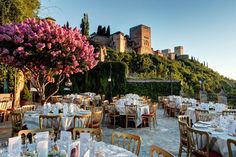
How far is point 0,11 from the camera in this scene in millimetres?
8508

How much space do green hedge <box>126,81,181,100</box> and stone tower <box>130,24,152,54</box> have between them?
27684mm

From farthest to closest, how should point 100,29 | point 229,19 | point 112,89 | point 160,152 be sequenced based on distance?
point 100,29
point 112,89
point 229,19
point 160,152

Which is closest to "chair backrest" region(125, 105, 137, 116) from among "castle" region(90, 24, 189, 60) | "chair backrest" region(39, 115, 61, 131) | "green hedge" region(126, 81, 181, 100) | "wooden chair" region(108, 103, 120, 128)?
"wooden chair" region(108, 103, 120, 128)

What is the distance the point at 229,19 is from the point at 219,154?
868 cm

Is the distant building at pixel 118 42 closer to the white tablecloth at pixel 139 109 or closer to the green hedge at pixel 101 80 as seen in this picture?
the green hedge at pixel 101 80

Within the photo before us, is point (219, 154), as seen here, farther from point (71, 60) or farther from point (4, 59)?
point (4, 59)

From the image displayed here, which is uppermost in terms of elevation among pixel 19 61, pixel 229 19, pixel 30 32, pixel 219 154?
pixel 229 19

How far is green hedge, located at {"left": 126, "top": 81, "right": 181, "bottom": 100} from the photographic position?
15.6 m

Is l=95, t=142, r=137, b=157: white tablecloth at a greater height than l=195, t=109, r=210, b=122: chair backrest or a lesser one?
greater

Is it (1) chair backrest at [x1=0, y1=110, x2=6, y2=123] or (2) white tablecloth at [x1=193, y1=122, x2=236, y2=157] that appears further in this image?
(1) chair backrest at [x1=0, y1=110, x2=6, y2=123]

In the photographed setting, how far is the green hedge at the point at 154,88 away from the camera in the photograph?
15.6 meters

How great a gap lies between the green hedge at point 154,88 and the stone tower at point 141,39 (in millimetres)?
27684

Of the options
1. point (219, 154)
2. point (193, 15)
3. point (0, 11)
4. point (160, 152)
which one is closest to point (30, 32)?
point (160, 152)

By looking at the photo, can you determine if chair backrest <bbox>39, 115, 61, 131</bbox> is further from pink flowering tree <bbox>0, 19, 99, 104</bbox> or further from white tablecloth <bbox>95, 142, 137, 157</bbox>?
white tablecloth <bbox>95, 142, 137, 157</bbox>
